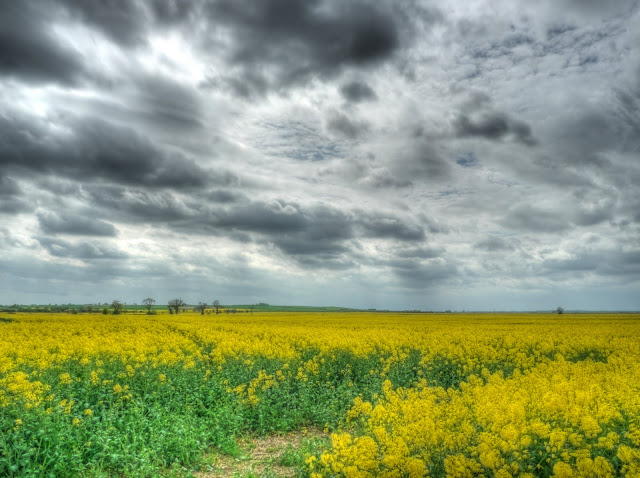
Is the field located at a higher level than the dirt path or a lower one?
higher

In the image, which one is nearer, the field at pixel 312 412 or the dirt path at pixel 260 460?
the field at pixel 312 412

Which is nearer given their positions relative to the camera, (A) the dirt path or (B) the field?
(B) the field

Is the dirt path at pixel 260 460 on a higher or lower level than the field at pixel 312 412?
lower

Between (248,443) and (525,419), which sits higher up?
(525,419)

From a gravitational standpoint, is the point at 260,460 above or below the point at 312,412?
below

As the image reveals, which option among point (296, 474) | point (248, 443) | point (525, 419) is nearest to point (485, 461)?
point (525, 419)

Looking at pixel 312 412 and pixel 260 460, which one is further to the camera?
pixel 312 412

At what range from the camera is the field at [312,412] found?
20.2 feet

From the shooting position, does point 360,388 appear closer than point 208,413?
No

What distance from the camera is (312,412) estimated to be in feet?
40.7

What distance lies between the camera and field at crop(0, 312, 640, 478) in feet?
20.2

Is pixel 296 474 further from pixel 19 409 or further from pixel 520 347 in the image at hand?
pixel 520 347

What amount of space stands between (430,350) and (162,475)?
1294 cm

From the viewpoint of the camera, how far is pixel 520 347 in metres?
21.1
